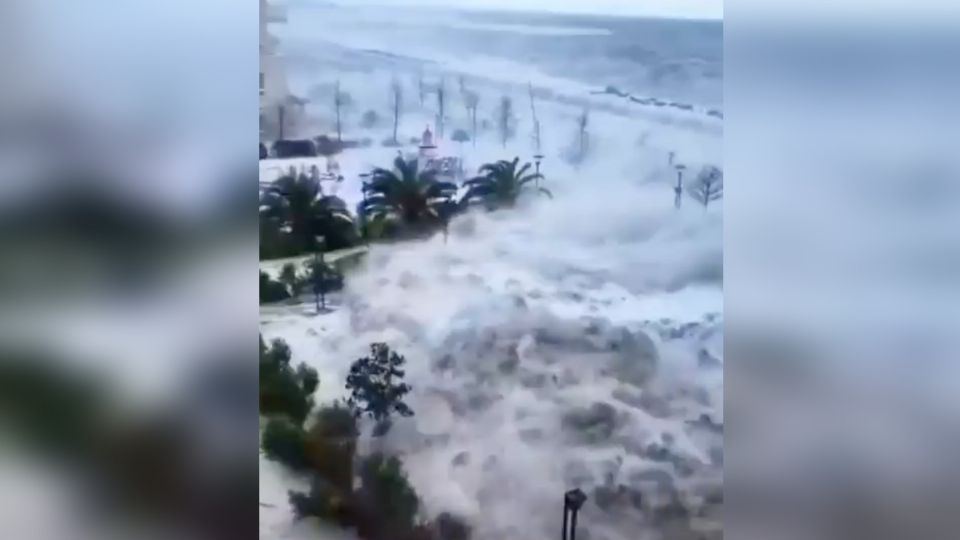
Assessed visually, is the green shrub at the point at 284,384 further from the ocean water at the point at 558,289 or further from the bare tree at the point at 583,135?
the bare tree at the point at 583,135

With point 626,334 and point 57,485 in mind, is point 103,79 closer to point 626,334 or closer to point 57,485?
point 57,485

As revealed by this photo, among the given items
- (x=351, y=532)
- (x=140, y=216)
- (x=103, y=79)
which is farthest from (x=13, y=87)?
(x=351, y=532)

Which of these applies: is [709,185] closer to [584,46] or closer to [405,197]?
[584,46]

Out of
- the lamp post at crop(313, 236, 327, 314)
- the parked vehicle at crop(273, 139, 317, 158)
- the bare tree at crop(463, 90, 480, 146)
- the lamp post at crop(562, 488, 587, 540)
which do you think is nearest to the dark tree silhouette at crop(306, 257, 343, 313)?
the lamp post at crop(313, 236, 327, 314)

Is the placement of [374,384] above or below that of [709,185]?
below

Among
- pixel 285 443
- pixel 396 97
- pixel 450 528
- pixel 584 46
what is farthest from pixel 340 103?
pixel 450 528

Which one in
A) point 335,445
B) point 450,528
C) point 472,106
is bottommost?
point 450,528
